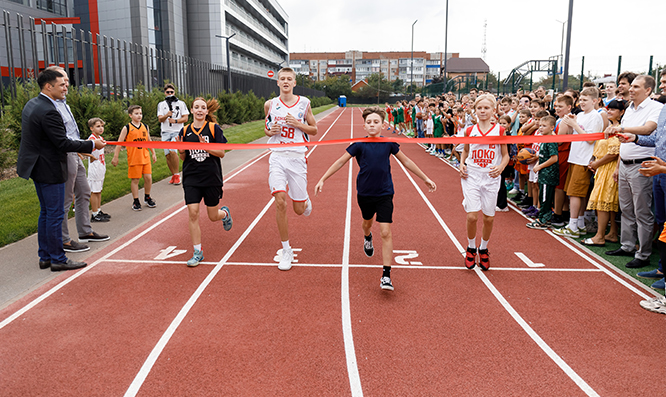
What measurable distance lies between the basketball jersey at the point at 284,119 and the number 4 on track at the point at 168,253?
2.10 meters

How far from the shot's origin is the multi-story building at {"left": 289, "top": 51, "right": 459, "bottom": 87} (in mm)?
152250

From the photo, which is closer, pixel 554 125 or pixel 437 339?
pixel 437 339

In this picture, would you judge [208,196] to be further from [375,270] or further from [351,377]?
[351,377]

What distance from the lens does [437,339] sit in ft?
13.5

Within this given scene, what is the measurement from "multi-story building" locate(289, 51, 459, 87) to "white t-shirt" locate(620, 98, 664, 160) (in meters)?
150

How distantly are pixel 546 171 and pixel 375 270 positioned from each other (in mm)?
3778

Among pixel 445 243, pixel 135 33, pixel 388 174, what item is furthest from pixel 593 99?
pixel 135 33

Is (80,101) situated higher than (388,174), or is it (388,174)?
(80,101)

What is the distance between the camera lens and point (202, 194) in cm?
601

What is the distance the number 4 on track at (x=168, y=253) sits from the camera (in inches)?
250

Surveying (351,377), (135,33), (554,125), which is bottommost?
(351,377)

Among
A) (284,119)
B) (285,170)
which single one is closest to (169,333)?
(285,170)

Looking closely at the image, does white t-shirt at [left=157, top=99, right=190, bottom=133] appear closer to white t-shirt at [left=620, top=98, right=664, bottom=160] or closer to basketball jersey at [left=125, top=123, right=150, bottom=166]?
basketball jersey at [left=125, top=123, right=150, bottom=166]

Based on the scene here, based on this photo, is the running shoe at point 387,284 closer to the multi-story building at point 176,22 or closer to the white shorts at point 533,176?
the white shorts at point 533,176
